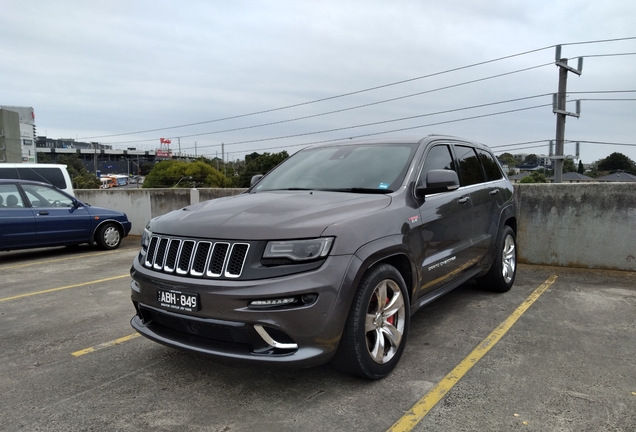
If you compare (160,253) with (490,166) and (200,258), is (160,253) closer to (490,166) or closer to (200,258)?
(200,258)

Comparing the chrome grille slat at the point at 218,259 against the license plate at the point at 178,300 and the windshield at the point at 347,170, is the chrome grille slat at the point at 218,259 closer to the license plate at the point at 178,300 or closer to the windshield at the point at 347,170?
the license plate at the point at 178,300

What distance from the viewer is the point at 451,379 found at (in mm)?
3398

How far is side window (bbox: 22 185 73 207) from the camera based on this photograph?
29.7ft

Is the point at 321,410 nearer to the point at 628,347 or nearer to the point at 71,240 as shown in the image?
the point at 628,347

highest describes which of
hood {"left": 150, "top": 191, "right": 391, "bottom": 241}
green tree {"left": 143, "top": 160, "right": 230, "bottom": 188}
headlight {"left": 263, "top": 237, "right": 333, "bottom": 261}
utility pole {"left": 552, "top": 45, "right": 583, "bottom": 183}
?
utility pole {"left": 552, "top": 45, "right": 583, "bottom": 183}

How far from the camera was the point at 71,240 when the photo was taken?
9.58m

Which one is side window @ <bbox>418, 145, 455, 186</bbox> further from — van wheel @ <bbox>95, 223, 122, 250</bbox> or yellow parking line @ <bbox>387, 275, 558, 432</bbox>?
van wheel @ <bbox>95, 223, 122, 250</bbox>

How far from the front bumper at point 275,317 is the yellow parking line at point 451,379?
0.58m

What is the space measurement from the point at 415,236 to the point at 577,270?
4.76m

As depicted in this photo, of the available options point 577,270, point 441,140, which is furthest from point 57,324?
point 577,270

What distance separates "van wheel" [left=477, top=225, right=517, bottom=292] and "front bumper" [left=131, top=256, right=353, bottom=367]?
10.1 ft

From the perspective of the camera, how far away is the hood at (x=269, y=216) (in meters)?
2.98

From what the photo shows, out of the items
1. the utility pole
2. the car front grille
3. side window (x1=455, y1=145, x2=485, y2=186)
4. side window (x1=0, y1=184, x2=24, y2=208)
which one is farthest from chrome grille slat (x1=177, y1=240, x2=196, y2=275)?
the utility pole

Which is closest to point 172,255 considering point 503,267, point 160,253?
point 160,253
